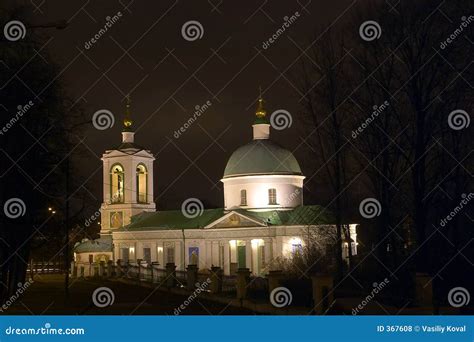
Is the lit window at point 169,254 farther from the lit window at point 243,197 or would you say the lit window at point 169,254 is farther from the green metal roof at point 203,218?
the lit window at point 243,197

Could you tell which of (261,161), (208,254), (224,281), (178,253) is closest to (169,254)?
(178,253)

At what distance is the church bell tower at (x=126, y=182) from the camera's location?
66.8 metres

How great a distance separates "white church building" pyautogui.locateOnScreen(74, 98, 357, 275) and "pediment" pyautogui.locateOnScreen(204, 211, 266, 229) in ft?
0.25

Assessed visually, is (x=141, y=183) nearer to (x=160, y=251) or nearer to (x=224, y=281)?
(x=160, y=251)

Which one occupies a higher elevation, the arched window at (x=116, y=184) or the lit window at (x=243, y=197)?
the arched window at (x=116, y=184)

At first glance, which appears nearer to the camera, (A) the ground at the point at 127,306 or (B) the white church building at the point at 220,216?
(A) the ground at the point at 127,306

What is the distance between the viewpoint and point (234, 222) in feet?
194

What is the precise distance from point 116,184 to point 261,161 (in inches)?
582

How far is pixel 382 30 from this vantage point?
939 inches

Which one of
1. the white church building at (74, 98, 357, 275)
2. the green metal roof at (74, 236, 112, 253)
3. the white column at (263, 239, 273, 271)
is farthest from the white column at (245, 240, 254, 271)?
the green metal roof at (74, 236, 112, 253)

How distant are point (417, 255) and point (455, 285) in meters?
1.40

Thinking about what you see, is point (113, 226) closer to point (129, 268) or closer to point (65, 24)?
point (129, 268)

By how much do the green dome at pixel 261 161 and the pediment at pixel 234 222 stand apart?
3.85 metres

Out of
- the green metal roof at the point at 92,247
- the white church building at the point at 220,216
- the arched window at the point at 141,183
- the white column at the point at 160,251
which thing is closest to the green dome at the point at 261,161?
the white church building at the point at 220,216
